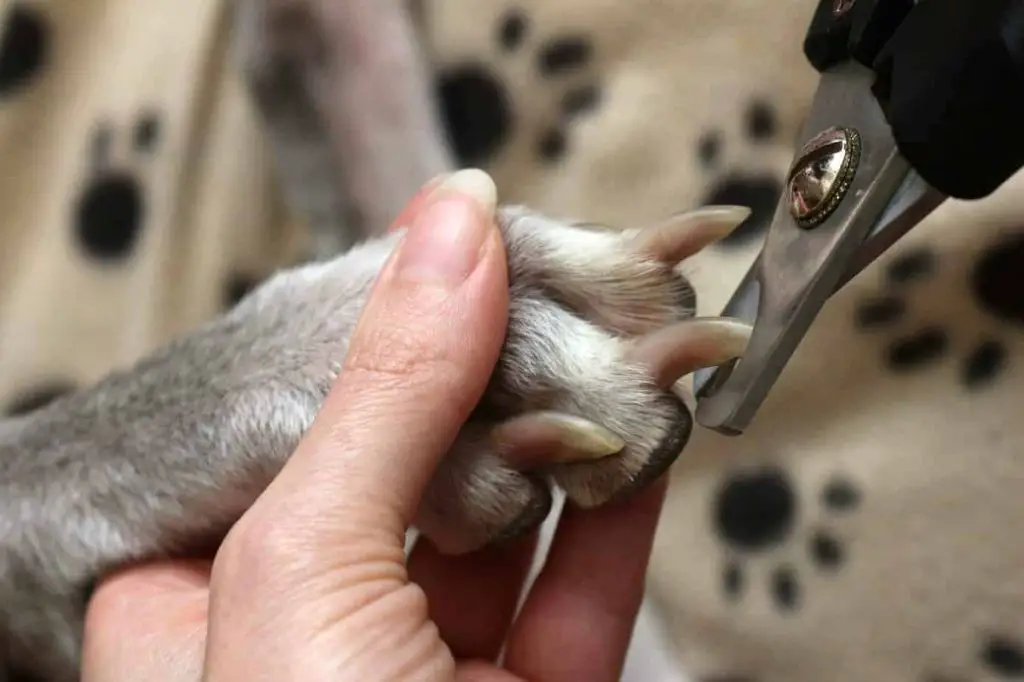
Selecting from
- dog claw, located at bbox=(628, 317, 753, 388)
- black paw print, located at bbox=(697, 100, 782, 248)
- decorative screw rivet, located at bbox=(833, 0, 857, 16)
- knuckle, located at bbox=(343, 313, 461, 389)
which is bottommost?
black paw print, located at bbox=(697, 100, 782, 248)

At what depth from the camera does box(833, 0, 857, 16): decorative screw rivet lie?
1.91 ft

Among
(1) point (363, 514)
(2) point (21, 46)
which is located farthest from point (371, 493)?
(2) point (21, 46)

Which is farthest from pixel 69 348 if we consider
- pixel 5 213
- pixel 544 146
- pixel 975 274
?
pixel 975 274

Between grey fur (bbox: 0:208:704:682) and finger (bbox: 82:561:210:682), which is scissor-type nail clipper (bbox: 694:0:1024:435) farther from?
finger (bbox: 82:561:210:682)

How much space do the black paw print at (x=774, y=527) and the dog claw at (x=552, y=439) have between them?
352 millimetres

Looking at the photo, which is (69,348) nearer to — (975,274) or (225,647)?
(225,647)

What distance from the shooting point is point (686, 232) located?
1.90ft

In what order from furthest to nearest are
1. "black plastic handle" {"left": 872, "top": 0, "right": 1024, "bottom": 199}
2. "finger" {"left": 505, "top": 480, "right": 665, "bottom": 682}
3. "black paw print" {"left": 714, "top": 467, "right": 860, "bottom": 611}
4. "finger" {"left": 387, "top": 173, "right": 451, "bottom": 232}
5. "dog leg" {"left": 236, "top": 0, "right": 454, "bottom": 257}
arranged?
"dog leg" {"left": 236, "top": 0, "right": 454, "bottom": 257} < "black paw print" {"left": 714, "top": 467, "right": 860, "bottom": 611} < "finger" {"left": 505, "top": 480, "right": 665, "bottom": 682} < "finger" {"left": 387, "top": 173, "right": 451, "bottom": 232} < "black plastic handle" {"left": 872, "top": 0, "right": 1024, "bottom": 199}

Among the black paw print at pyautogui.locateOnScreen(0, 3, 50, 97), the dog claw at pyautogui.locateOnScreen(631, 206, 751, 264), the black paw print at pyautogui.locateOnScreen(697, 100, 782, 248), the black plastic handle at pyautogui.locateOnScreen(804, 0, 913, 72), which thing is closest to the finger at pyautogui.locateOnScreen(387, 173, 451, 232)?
the dog claw at pyautogui.locateOnScreen(631, 206, 751, 264)

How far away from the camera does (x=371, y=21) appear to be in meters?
0.97

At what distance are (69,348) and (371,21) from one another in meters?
0.40

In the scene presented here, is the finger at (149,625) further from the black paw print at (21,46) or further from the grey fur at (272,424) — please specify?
the black paw print at (21,46)

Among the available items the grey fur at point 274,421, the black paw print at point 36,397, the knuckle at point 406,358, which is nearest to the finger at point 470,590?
the grey fur at point 274,421

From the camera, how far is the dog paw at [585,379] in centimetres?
57
